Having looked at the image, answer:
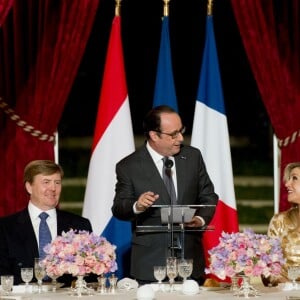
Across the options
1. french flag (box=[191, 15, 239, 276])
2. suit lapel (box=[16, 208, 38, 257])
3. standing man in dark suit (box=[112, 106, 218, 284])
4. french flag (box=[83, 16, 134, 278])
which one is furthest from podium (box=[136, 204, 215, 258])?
french flag (box=[191, 15, 239, 276])

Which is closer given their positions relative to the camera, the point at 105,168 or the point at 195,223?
the point at 195,223

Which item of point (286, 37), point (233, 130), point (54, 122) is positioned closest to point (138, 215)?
point (54, 122)

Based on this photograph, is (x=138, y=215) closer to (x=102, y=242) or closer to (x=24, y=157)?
(x=102, y=242)

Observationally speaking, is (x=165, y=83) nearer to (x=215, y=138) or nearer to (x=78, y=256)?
(x=215, y=138)

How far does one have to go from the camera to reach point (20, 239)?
5750mm

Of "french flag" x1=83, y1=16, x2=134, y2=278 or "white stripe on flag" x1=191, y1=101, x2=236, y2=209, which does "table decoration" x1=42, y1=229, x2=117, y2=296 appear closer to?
"french flag" x1=83, y1=16, x2=134, y2=278

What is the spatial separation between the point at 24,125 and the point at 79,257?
7.21 ft

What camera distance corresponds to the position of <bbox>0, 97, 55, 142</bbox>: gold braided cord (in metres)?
7.07

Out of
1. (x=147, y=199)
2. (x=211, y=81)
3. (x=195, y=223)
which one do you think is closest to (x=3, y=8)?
(x=211, y=81)

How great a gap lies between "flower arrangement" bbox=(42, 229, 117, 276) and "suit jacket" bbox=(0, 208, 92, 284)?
0.58 meters

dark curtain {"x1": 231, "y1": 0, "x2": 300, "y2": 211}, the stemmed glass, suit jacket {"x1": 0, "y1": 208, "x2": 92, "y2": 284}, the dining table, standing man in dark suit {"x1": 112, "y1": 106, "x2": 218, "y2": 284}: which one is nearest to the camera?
the dining table

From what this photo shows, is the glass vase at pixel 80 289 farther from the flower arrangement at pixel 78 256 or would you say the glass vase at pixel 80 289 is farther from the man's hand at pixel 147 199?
the man's hand at pixel 147 199

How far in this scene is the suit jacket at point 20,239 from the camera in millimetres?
5684

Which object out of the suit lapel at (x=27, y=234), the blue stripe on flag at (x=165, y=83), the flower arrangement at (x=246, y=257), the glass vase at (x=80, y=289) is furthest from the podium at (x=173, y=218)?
the blue stripe on flag at (x=165, y=83)
